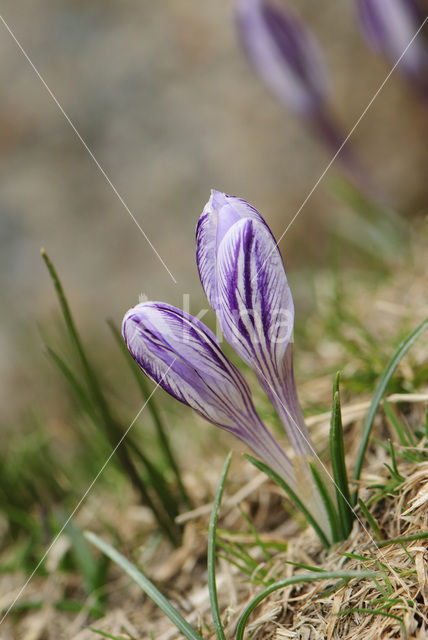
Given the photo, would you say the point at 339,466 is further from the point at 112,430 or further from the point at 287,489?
the point at 112,430

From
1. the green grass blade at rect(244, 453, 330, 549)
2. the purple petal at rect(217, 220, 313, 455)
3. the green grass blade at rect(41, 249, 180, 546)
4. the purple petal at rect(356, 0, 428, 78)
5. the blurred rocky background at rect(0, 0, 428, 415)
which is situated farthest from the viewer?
the blurred rocky background at rect(0, 0, 428, 415)

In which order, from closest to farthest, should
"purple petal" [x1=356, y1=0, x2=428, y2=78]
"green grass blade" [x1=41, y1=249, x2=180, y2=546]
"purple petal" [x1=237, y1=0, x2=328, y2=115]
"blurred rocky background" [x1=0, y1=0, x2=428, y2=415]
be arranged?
"green grass blade" [x1=41, y1=249, x2=180, y2=546] < "purple petal" [x1=356, y1=0, x2=428, y2=78] < "purple petal" [x1=237, y1=0, x2=328, y2=115] < "blurred rocky background" [x1=0, y1=0, x2=428, y2=415]

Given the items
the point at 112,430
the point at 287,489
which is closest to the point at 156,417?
the point at 112,430

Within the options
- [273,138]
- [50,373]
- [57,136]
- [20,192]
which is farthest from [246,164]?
[50,373]

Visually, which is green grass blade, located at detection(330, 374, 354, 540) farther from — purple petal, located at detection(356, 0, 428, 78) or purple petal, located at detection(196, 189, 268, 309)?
purple petal, located at detection(356, 0, 428, 78)

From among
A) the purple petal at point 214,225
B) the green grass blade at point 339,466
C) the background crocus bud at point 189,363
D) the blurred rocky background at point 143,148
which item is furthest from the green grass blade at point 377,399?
the blurred rocky background at point 143,148

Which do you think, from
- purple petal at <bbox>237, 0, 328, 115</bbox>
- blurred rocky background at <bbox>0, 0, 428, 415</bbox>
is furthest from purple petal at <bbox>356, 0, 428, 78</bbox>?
blurred rocky background at <bbox>0, 0, 428, 415</bbox>

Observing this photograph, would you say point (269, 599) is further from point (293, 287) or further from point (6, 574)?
point (293, 287)
